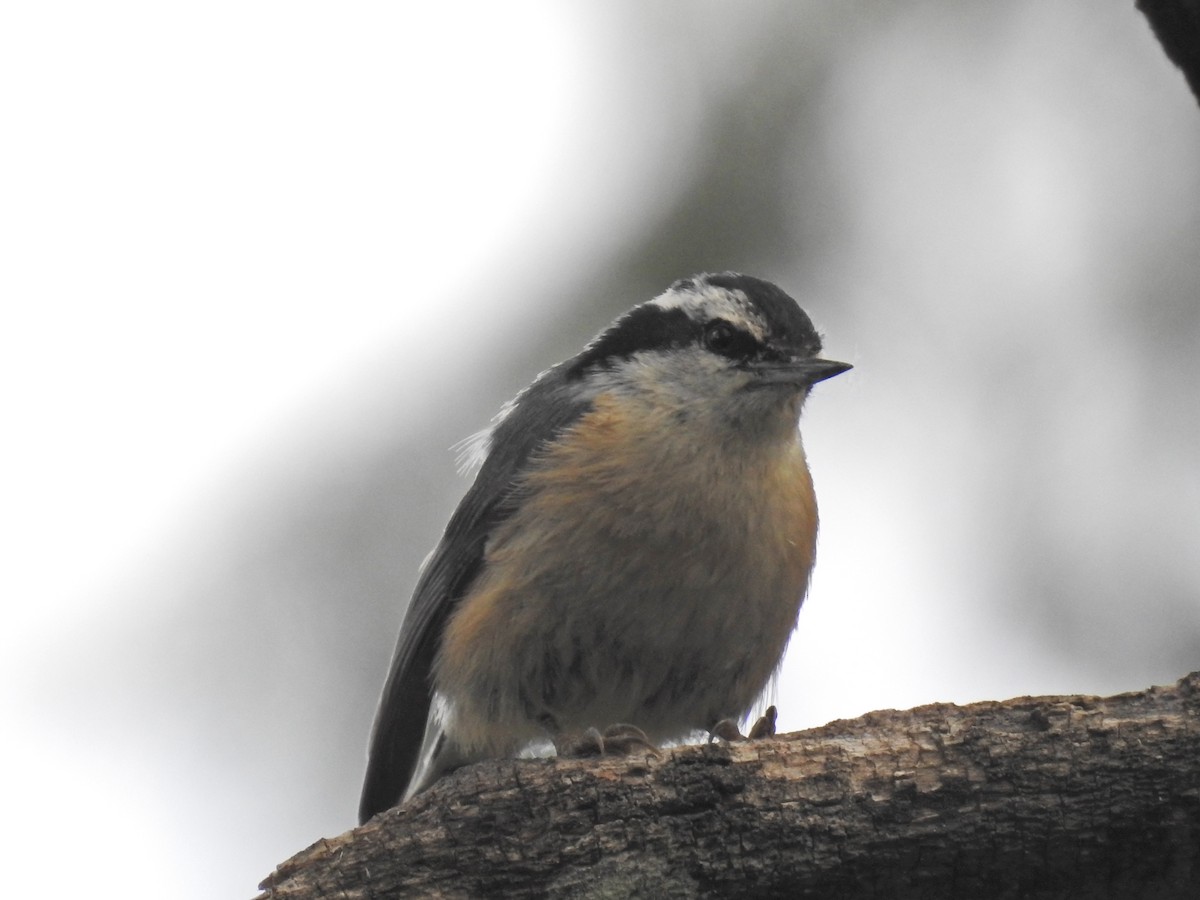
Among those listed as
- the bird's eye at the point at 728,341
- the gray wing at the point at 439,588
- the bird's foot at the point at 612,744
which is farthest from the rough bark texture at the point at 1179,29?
the gray wing at the point at 439,588

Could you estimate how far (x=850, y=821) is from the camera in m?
3.52

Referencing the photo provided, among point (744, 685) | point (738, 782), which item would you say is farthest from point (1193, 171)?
point (738, 782)

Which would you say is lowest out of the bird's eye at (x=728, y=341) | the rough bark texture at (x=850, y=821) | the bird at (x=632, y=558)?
the rough bark texture at (x=850, y=821)

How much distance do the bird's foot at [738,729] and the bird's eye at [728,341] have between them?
51.4 inches

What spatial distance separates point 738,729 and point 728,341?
1386 mm

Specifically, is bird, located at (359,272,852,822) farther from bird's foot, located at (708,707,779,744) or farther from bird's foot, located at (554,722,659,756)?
bird's foot, located at (554,722,659,756)

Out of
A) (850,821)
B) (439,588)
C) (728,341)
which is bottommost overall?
(850,821)

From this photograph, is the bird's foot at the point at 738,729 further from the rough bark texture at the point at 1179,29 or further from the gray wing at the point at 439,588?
the rough bark texture at the point at 1179,29

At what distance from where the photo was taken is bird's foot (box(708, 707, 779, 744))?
4363 mm

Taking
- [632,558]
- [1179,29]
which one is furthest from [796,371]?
[1179,29]

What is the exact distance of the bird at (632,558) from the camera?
15.9 ft

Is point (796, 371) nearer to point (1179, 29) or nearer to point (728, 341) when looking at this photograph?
point (728, 341)

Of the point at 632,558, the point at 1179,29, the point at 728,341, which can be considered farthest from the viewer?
the point at 728,341

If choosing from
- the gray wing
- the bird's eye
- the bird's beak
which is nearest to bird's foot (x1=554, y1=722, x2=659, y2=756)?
the gray wing
